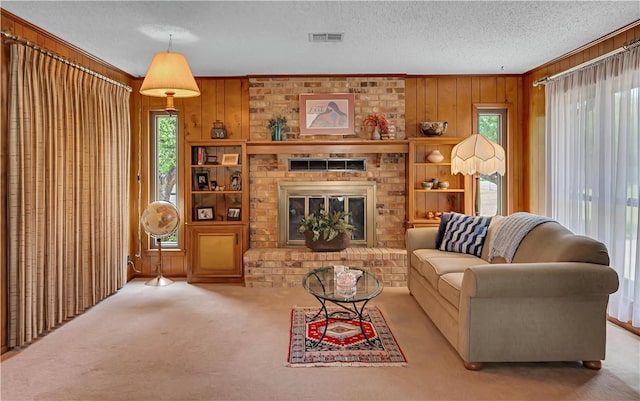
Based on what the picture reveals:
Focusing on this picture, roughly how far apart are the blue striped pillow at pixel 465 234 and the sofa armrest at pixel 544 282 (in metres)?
1.38

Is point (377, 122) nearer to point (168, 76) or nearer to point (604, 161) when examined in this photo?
point (604, 161)

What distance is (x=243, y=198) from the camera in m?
5.30

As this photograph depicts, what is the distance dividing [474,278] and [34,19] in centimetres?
375

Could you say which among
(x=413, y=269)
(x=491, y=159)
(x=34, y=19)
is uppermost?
(x=34, y=19)

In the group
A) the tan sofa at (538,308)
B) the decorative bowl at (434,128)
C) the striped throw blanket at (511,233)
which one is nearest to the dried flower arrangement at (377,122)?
the decorative bowl at (434,128)

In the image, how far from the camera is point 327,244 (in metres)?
5.14

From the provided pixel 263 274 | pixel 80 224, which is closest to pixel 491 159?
pixel 263 274

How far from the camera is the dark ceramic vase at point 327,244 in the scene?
16.9 feet

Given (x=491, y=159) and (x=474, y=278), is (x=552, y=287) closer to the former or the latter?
(x=474, y=278)

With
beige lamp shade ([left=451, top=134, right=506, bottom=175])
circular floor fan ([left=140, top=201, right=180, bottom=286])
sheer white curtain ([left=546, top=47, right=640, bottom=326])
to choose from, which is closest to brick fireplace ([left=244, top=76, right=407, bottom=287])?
circular floor fan ([left=140, top=201, right=180, bottom=286])

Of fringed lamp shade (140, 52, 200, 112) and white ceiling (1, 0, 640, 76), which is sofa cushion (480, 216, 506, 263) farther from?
fringed lamp shade (140, 52, 200, 112)

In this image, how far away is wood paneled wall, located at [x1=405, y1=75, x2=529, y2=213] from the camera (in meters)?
5.44

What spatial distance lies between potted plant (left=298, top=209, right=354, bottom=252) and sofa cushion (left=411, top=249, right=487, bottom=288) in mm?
961

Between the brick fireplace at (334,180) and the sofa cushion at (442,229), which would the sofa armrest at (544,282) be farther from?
the brick fireplace at (334,180)
